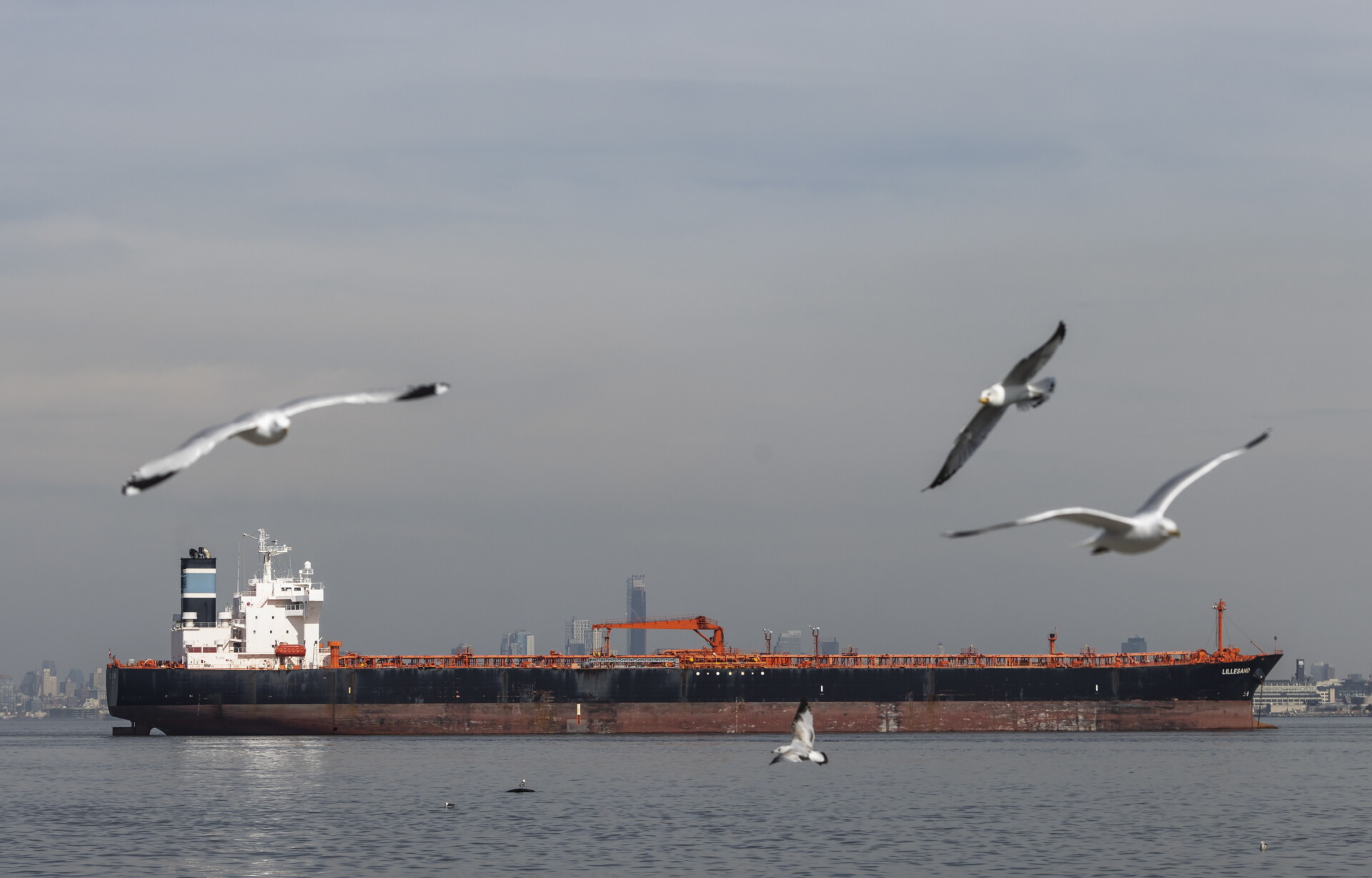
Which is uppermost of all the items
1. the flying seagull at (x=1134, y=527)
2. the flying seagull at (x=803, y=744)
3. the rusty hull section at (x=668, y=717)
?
the flying seagull at (x=1134, y=527)

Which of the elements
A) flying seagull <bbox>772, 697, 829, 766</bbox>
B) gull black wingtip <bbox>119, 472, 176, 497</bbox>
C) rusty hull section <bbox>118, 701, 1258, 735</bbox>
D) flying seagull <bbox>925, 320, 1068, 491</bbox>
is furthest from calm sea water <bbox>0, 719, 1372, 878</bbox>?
gull black wingtip <bbox>119, 472, 176, 497</bbox>

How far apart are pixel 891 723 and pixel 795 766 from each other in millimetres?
16915

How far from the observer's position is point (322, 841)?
1363 inches

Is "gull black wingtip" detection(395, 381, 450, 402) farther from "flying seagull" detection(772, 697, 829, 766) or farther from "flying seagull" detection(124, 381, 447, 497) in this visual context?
"flying seagull" detection(772, 697, 829, 766)

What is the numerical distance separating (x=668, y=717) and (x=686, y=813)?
3314 cm

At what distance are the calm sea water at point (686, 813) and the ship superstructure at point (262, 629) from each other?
608 cm

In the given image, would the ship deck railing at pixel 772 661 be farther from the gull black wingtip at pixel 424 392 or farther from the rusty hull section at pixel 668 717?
the gull black wingtip at pixel 424 392

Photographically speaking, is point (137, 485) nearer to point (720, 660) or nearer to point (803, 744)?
point (803, 744)

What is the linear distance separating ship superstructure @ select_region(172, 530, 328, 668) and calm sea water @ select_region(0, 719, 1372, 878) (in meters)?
6.08

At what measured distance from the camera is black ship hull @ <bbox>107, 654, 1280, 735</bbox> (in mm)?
70500

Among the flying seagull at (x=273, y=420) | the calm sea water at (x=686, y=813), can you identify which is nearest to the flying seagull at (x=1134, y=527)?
the flying seagull at (x=273, y=420)

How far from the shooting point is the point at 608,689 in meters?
72.5

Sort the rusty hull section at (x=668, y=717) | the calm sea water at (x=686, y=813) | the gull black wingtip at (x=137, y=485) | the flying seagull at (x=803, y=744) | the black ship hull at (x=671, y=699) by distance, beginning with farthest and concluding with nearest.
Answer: the rusty hull section at (x=668, y=717)
the black ship hull at (x=671, y=699)
the calm sea water at (x=686, y=813)
the flying seagull at (x=803, y=744)
the gull black wingtip at (x=137, y=485)

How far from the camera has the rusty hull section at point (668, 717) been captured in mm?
70750
